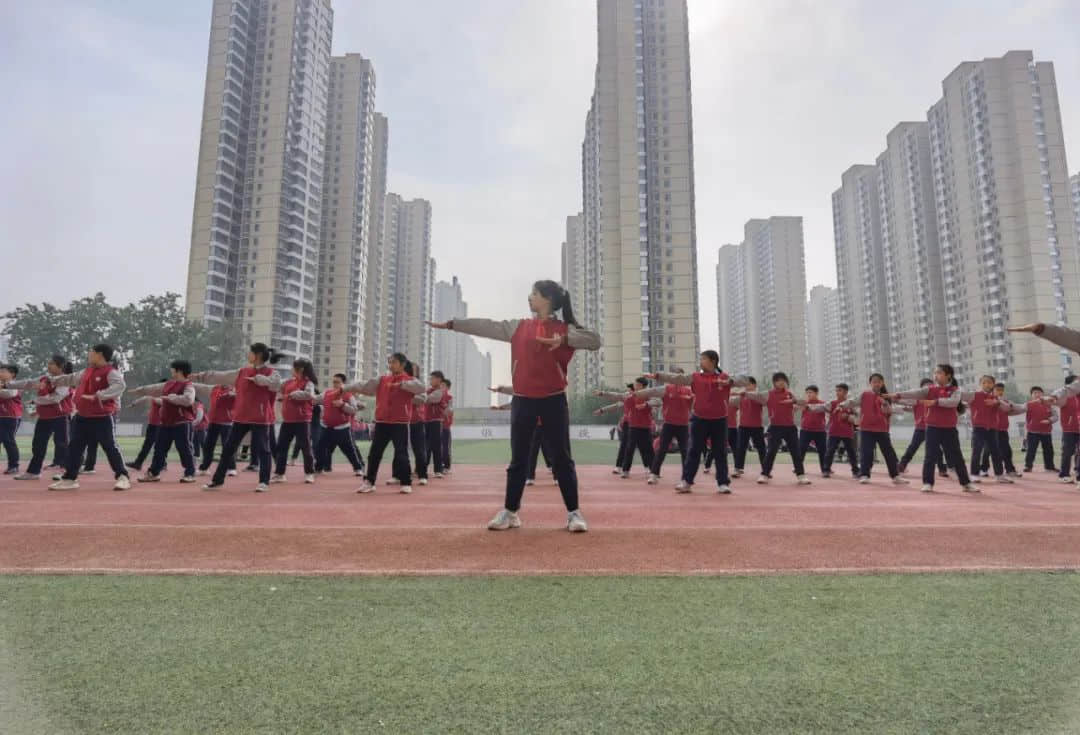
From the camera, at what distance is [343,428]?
10.9 meters

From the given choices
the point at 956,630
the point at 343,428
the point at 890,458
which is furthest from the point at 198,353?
the point at 956,630

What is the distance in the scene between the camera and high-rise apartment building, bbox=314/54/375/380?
76.6 metres

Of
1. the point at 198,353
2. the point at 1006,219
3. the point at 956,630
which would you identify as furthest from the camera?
the point at 1006,219

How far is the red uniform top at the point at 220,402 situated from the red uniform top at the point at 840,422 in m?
11.3

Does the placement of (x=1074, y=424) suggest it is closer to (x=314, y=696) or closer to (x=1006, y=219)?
(x=314, y=696)

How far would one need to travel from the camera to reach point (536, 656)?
2.37 m

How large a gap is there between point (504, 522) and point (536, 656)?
298 cm

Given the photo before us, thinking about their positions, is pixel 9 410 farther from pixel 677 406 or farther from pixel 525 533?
pixel 677 406

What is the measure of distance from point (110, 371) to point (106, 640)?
23.4 feet

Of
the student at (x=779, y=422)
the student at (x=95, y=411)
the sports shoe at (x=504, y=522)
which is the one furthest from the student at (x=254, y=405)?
the student at (x=779, y=422)

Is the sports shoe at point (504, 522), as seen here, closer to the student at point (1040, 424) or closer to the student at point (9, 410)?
the student at point (9, 410)

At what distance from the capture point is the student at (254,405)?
27.9ft

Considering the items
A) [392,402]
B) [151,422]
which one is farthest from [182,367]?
[392,402]

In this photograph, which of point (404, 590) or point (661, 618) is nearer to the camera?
point (661, 618)
